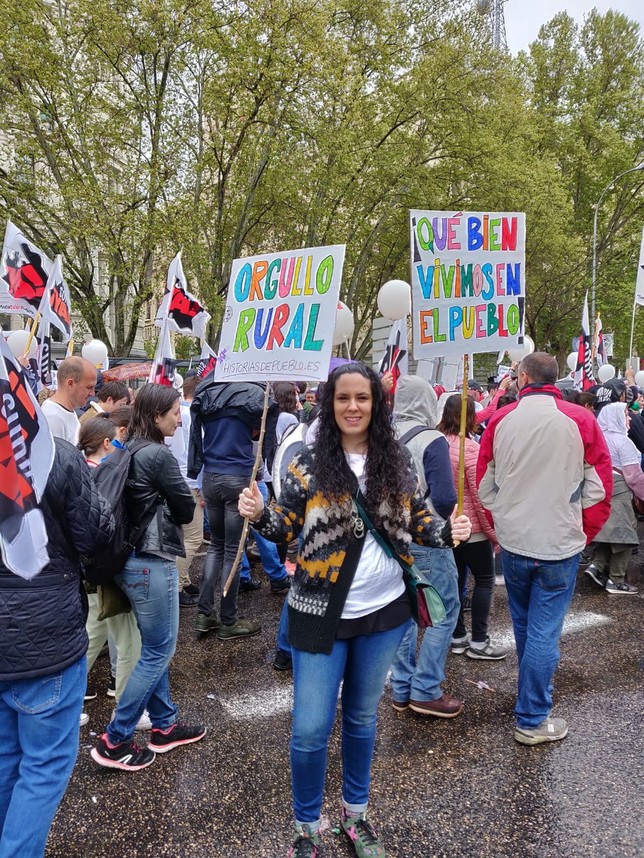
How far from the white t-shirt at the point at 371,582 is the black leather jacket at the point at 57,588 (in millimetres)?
890

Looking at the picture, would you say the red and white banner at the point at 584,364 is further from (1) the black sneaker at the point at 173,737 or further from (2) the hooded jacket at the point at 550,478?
(1) the black sneaker at the point at 173,737

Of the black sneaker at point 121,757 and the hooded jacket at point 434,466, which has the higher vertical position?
the hooded jacket at point 434,466

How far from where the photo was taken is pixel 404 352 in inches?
254

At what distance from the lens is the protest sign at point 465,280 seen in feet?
10.2

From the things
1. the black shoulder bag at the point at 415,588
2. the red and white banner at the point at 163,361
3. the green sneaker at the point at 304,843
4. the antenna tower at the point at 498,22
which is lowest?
the green sneaker at the point at 304,843

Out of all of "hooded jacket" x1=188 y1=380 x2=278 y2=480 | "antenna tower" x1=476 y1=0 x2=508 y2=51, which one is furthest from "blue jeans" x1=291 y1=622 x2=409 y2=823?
"antenna tower" x1=476 y1=0 x2=508 y2=51

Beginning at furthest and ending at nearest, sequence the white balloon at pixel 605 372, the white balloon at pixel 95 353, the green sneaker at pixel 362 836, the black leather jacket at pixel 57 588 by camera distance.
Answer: the white balloon at pixel 605 372 < the white balloon at pixel 95 353 < the green sneaker at pixel 362 836 < the black leather jacket at pixel 57 588

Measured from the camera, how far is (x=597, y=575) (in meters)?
6.21

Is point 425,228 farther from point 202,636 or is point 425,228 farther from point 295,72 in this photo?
point 295,72

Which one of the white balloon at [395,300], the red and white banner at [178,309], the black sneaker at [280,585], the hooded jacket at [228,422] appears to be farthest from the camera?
the white balloon at [395,300]

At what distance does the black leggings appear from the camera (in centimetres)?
431

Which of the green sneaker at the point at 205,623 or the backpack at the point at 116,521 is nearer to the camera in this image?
the backpack at the point at 116,521

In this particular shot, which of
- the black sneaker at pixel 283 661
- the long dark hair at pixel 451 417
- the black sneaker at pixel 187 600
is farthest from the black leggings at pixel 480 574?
the black sneaker at pixel 187 600

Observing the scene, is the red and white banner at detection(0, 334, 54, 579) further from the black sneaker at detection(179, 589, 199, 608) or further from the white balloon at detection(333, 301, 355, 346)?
the white balloon at detection(333, 301, 355, 346)
